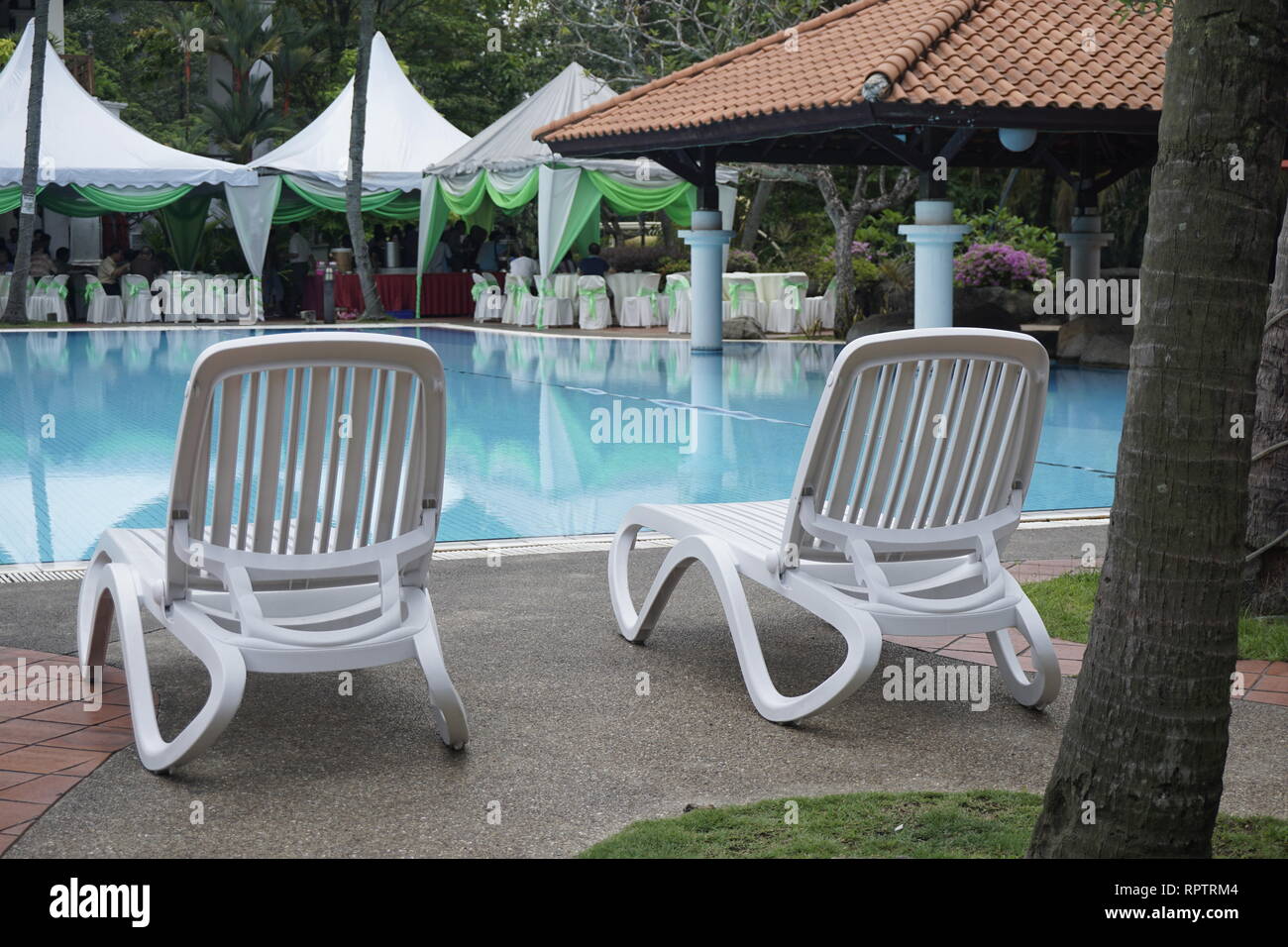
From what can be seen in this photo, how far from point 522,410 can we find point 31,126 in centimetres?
1310

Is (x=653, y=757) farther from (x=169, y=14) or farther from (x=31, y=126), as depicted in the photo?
(x=169, y=14)

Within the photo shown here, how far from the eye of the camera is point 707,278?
19.8m

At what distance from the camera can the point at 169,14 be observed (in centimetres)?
4381

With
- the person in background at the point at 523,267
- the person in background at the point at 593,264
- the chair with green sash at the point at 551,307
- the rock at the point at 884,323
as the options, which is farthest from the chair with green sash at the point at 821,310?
the person in background at the point at 523,267

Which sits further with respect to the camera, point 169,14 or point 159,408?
point 169,14

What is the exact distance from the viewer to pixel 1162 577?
253 centimetres

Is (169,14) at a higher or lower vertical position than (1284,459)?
higher

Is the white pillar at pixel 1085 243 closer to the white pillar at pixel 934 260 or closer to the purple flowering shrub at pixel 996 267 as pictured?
the purple flowering shrub at pixel 996 267

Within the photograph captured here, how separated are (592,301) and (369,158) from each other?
582 cm

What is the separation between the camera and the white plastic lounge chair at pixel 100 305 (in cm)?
2512

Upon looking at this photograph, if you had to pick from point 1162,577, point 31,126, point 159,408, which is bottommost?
point 159,408
